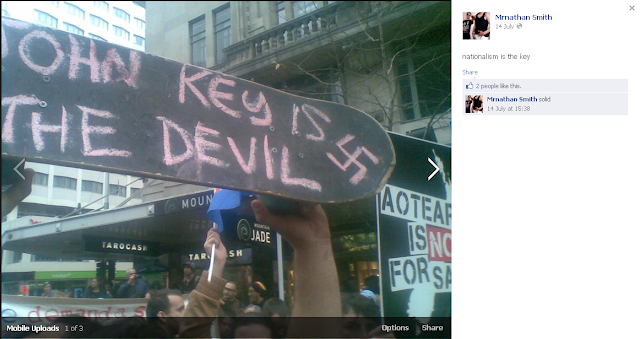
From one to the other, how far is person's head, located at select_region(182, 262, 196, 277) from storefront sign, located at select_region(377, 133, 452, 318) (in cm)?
79

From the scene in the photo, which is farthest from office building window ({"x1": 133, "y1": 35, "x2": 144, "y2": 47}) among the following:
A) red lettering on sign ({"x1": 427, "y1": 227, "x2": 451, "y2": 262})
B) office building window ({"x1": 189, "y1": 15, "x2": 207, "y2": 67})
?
red lettering on sign ({"x1": 427, "y1": 227, "x2": 451, "y2": 262})

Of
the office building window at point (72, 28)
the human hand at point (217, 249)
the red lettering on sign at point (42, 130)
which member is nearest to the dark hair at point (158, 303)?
the human hand at point (217, 249)

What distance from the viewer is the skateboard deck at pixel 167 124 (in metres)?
1.10

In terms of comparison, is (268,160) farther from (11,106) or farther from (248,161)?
(11,106)

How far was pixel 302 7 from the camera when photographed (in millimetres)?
3062

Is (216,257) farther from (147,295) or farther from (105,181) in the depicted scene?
(105,181)

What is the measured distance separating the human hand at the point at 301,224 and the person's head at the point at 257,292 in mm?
399

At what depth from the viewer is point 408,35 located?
3.13 meters

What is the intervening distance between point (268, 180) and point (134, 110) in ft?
1.22

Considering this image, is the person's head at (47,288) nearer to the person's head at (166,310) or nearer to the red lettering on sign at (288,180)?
the person's head at (166,310)
